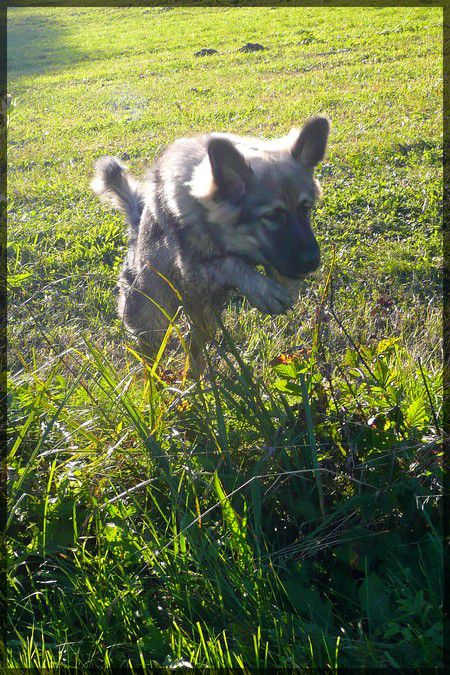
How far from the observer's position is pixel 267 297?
3.83 metres

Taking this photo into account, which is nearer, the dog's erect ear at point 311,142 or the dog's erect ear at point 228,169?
the dog's erect ear at point 228,169

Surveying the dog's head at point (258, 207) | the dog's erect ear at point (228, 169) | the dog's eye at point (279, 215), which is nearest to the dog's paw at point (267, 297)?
the dog's head at point (258, 207)

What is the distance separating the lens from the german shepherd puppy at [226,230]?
3.83 m

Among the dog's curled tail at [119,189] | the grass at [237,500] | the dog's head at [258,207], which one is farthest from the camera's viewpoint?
the dog's curled tail at [119,189]

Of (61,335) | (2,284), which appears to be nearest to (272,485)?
(2,284)

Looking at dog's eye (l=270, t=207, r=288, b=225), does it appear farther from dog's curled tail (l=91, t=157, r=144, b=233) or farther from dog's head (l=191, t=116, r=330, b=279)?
dog's curled tail (l=91, t=157, r=144, b=233)

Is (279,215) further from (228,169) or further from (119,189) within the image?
(119,189)

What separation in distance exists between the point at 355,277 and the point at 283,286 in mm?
1062

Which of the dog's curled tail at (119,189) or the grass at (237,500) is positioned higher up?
the dog's curled tail at (119,189)

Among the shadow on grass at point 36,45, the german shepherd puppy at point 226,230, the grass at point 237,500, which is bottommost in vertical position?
the grass at point 237,500


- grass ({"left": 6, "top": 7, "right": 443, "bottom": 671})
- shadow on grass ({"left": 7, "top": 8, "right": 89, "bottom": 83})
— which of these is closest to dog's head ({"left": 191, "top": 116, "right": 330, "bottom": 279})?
grass ({"left": 6, "top": 7, "right": 443, "bottom": 671})

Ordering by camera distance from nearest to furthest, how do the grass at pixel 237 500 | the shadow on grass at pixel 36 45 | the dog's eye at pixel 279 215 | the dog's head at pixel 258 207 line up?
the grass at pixel 237 500 → the dog's head at pixel 258 207 → the dog's eye at pixel 279 215 → the shadow on grass at pixel 36 45

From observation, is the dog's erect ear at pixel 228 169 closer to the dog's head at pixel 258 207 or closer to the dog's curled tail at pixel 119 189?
the dog's head at pixel 258 207

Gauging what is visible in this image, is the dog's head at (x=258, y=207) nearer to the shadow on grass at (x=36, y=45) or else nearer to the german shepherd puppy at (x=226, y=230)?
the german shepherd puppy at (x=226, y=230)
